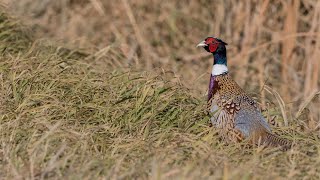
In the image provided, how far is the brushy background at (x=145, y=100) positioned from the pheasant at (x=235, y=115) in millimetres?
97

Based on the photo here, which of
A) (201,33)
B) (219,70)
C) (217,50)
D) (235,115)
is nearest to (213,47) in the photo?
(217,50)

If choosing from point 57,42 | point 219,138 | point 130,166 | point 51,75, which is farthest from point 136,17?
point 130,166

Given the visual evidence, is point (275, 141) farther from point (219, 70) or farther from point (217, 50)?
point (217, 50)

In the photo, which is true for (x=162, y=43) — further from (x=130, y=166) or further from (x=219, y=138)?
(x=130, y=166)

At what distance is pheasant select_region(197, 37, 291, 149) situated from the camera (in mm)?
4637

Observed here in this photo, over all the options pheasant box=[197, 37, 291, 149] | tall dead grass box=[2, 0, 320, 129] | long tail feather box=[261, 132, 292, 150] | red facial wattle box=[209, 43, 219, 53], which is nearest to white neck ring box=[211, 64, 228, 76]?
pheasant box=[197, 37, 291, 149]

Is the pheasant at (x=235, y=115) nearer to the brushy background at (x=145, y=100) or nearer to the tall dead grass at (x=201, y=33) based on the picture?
the brushy background at (x=145, y=100)

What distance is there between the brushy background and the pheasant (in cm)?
10

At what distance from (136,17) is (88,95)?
13.0 ft

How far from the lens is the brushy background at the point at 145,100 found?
385cm

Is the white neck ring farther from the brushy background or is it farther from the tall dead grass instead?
the tall dead grass

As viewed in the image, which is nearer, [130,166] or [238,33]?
[130,166]

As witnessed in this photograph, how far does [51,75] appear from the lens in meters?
5.11

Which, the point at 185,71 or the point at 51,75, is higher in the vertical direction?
the point at 51,75
